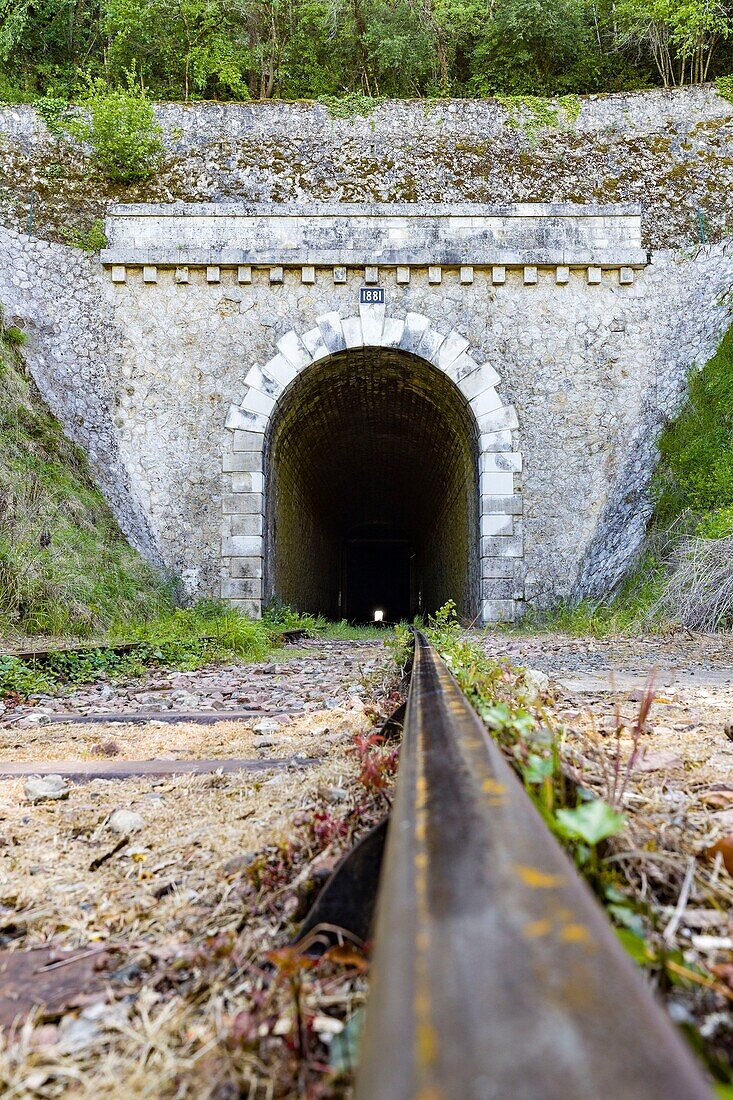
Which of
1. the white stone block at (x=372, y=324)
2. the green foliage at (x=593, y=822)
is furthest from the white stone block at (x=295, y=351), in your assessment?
the green foliage at (x=593, y=822)

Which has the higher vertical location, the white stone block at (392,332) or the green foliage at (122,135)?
the green foliage at (122,135)

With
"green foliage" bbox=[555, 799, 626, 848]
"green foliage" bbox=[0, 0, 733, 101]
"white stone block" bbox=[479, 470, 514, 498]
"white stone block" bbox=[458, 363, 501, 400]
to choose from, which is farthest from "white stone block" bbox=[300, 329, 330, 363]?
"green foliage" bbox=[555, 799, 626, 848]

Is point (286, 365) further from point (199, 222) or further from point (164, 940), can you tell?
point (164, 940)

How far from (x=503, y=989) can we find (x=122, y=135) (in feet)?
41.9

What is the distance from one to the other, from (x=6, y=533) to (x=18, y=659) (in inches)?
121

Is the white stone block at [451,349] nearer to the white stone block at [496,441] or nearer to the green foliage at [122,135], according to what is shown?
the white stone block at [496,441]

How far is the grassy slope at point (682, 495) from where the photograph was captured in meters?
8.38

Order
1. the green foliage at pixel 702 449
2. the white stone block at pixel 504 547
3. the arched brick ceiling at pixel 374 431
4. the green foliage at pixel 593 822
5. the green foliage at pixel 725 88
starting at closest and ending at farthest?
the green foliage at pixel 593 822 → the green foliage at pixel 702 449 → the white stone block at pixel 504 547 → the arched brick ceiling at pixel 374 431 → the green foliage at pixel 725 88

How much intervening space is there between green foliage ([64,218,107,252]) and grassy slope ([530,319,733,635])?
837 centimetres

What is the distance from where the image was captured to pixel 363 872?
1132 millimetres

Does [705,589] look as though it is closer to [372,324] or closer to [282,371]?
[372,324]

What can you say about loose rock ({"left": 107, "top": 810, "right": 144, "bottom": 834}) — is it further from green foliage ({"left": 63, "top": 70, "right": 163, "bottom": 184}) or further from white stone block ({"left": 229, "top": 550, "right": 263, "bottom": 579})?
green foliage ({"left": 63, "top": 70, "right": 163, "bottom": 184})

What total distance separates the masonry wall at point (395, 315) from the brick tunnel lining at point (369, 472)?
2.75 feet

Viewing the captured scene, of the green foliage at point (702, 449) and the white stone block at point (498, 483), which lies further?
the white stone block at point (498, 483)
